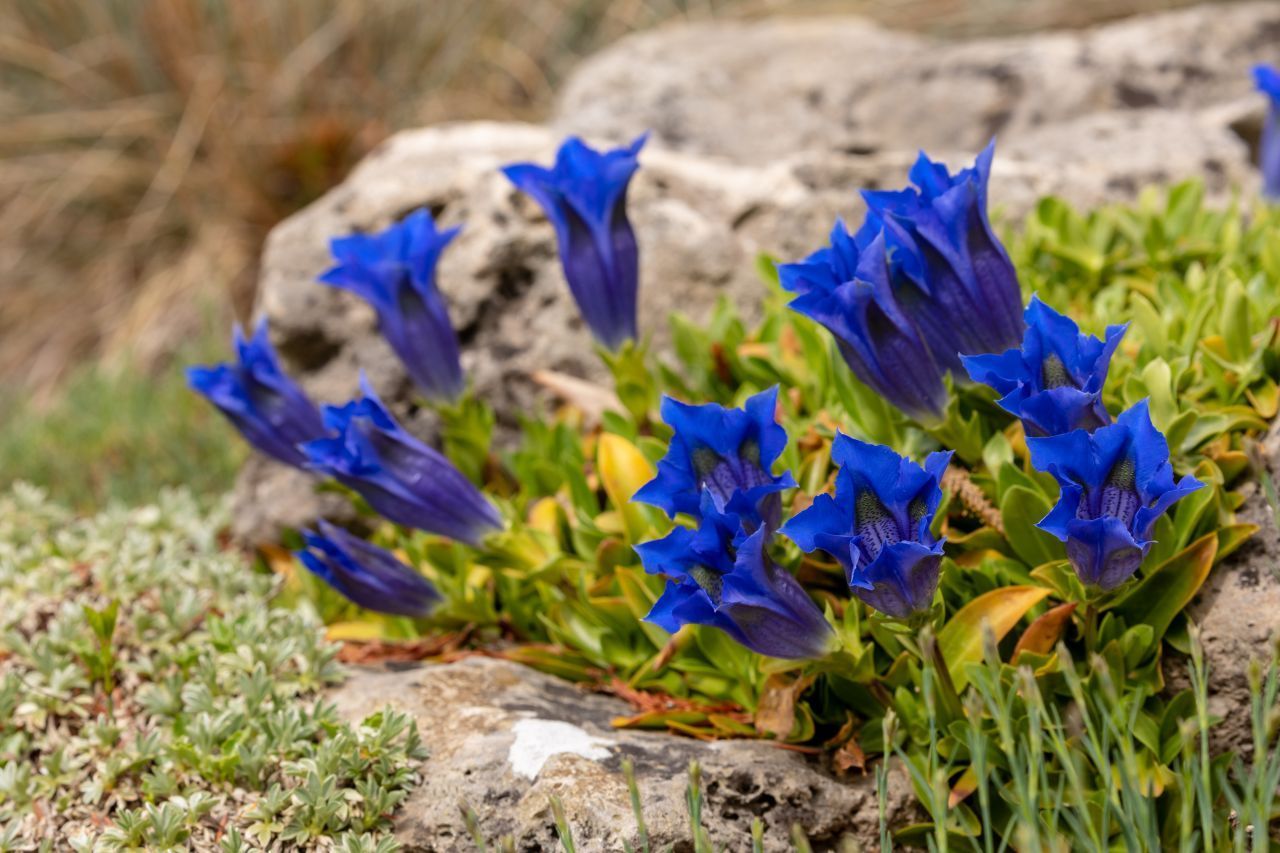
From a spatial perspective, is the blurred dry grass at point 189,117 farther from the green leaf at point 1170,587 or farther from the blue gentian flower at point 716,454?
the green leaf at point 1170,587

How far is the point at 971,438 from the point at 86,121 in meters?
6.39

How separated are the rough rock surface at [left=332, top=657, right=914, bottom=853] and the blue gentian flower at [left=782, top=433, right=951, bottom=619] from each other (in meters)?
0.39

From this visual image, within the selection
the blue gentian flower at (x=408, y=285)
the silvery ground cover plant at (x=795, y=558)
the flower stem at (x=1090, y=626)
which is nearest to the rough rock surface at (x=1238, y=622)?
the silvery ground cover plant at (x=795, y=558)

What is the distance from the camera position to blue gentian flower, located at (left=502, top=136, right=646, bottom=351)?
2.38m

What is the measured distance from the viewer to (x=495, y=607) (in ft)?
8.53

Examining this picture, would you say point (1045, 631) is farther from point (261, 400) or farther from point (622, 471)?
point (261, 400)

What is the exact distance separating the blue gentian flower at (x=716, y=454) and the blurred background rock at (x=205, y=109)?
4975mm

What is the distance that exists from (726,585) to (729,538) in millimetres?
72

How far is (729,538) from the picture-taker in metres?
1.72

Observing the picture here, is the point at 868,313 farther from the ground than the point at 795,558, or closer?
farther from the ground

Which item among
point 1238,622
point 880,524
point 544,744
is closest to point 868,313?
point 880,524

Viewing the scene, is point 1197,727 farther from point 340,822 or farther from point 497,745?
point 340,822

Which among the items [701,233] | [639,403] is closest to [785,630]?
[639,403]

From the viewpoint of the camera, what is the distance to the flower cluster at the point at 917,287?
192cm
